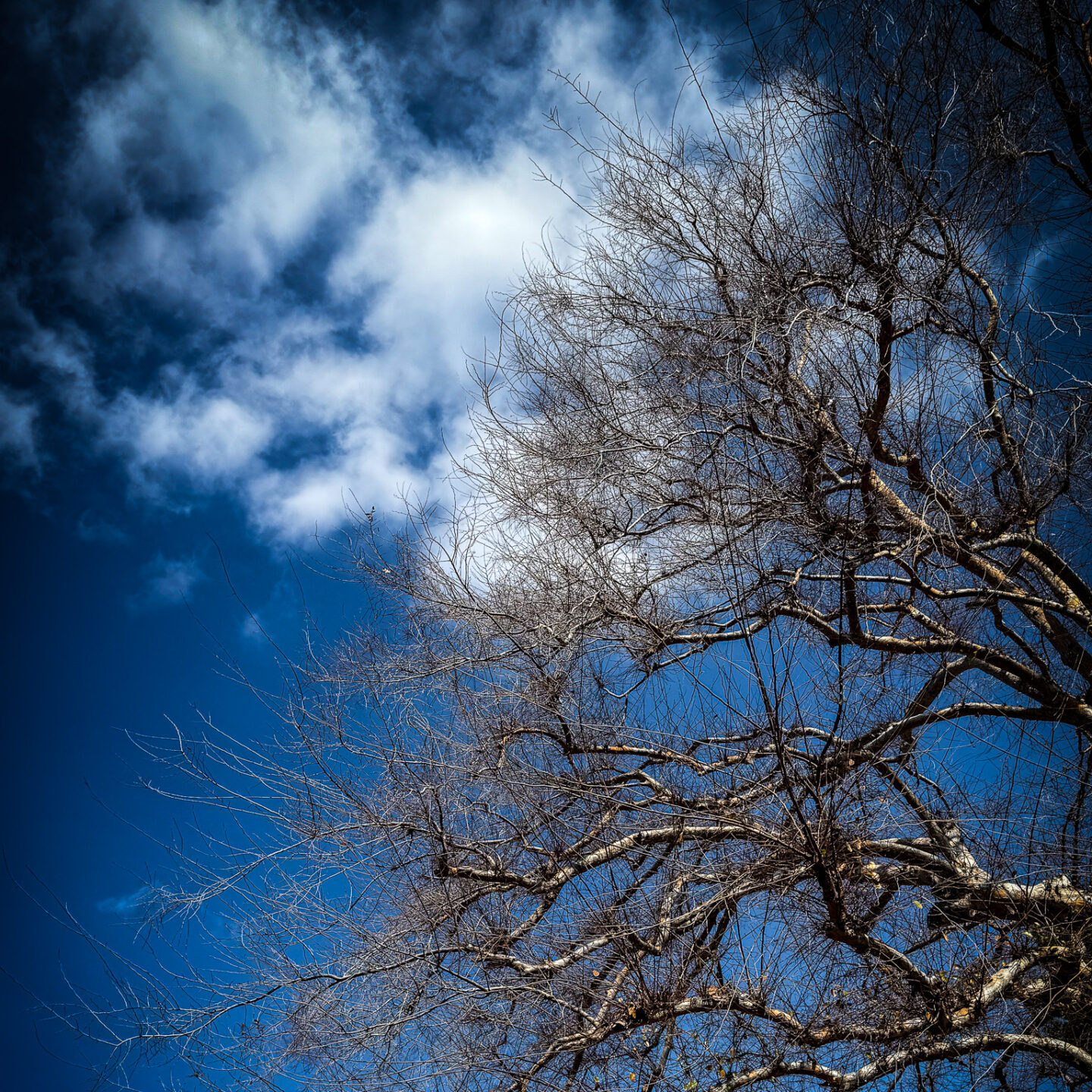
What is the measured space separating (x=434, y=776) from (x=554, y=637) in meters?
1.05

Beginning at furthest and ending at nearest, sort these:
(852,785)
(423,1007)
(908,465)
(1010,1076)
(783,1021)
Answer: (908,465), (1010,1076), (423,1007), (783,1021), (852,785)

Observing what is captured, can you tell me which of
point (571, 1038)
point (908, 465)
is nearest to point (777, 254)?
point (908, 465)

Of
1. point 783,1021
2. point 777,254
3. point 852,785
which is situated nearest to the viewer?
point 852,785

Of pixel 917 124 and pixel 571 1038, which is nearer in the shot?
pixel 571 1038

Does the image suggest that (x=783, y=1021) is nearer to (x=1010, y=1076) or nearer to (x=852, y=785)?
(x=852, y=785)

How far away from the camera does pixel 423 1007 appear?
3.80 meters

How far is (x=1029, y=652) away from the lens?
4.55m

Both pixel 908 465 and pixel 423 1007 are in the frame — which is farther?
pixel 908 465

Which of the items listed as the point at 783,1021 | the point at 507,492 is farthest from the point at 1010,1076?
the point at 507,492

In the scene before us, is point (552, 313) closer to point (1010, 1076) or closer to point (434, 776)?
point (434, 776)

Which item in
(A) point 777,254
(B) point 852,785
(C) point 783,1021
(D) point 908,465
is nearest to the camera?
(B) point 852,785

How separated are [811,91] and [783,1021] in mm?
4993

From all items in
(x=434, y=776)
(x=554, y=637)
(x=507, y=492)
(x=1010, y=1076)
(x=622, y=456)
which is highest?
(x=507, y=492)

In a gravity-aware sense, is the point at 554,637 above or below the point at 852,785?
above
